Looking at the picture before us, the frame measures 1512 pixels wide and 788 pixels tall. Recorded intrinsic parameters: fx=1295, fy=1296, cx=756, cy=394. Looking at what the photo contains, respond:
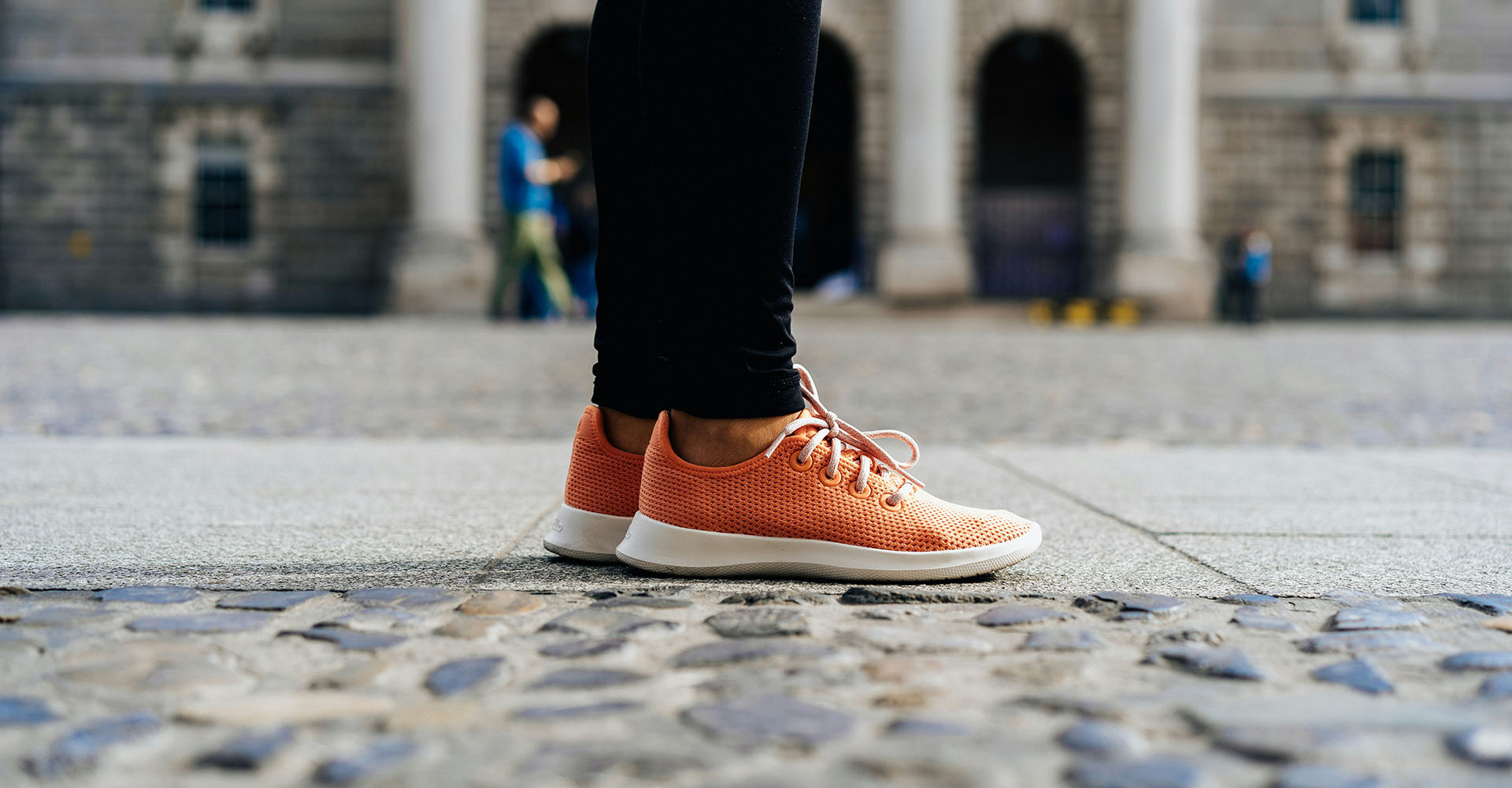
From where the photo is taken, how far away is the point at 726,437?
1705 mm

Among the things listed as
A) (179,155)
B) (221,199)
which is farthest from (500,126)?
(179,155)

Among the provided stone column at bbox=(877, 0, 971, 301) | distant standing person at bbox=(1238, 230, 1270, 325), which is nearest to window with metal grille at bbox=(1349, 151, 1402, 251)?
distant standing person at bbox=(1238, 230, 1270, 325)

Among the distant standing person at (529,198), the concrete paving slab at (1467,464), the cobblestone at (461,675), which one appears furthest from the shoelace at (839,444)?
the distant standing person at (529,198)

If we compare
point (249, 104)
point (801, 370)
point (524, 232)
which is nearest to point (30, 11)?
point (249, 104)

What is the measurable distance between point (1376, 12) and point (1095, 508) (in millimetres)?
21845

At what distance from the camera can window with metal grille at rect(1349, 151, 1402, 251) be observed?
69.8 feet

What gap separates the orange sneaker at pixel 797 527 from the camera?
1.70 meters

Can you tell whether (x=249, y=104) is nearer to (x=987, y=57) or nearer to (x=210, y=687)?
(x=987, y=57)

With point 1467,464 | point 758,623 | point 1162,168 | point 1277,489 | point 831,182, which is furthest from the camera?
point 831,182

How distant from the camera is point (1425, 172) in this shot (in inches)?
838

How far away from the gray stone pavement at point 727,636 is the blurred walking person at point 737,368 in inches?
2.3

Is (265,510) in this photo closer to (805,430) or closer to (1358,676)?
(805,430)

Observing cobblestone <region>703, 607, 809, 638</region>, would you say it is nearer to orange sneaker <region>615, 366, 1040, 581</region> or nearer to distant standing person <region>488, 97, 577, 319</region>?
orange sneaker <region>615, 366, 1040, 581</region>

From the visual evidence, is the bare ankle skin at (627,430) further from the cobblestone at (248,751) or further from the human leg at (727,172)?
the cobblestone at (248,751)
